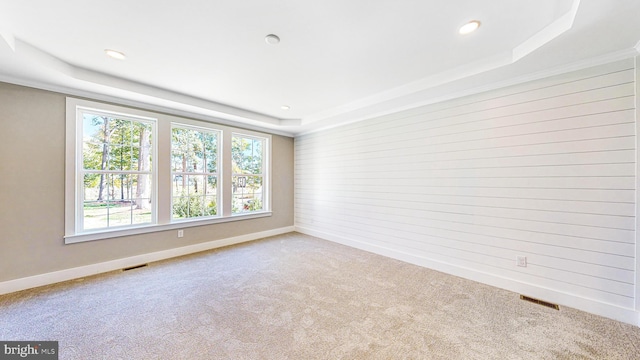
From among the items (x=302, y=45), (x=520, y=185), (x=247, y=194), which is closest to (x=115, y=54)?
(x=302, y=45)

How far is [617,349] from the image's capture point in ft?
5.84

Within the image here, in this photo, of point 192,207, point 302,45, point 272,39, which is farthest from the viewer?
point 192,207

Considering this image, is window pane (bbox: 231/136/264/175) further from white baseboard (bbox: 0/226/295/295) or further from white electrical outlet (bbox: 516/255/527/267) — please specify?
white electrical outlet (bbox: 516/255/527/267)

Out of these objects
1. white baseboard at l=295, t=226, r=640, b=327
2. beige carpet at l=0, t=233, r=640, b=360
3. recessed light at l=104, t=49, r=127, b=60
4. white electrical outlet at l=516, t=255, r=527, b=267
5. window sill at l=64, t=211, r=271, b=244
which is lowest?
beige carpet at l=0, t=233, r=640, b=360

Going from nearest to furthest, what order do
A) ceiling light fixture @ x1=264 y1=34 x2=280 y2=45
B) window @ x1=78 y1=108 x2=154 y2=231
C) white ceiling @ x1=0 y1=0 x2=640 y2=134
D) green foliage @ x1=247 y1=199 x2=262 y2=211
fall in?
white ceiling @ x1=0 y1=0 x2=640 y2=134, ceiling light fixture @ x1=264 y1=34 x2=280 y2=45, window @ x1=78 y1=108 x2=154 y2=231, green foliage @ x1=247 y1=199 x2=262 y2=211

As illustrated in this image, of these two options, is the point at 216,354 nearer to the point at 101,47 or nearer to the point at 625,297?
the point at 101,47

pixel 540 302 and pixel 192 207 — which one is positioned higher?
pixel 192 207

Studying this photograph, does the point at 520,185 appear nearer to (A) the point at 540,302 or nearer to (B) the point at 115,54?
(A) the point at 540,302

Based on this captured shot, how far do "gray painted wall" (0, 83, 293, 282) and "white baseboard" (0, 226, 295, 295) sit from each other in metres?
0.06

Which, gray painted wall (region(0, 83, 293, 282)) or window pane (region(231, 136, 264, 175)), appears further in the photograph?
window pane (region(231, 136, 264, 175))

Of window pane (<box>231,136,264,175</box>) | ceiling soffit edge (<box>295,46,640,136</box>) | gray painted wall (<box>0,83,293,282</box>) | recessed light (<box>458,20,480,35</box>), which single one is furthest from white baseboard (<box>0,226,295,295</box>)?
recessed light (<box>458,20,480,35</box>)

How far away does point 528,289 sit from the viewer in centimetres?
260

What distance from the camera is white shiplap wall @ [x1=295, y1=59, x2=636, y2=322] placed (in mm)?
2199

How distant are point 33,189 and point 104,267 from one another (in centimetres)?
126
